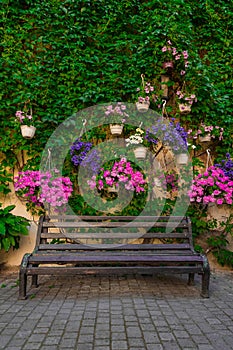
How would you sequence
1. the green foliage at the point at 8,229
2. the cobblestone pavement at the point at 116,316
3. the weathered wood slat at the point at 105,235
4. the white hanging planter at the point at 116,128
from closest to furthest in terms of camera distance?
the cobblestone pavement at the point at 116,316 → the weathered wood slat at the point at 105,235 → the green foliage at the point at 8,229 → the white hanging planter at the point at 116,128

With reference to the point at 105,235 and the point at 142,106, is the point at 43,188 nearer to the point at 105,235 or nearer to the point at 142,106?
the point at 105,235

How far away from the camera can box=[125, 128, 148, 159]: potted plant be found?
435cm

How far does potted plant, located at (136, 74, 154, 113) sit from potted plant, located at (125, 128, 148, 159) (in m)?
0.36

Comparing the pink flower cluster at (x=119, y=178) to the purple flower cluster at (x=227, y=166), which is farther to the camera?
the purple flower cluster at (x=227, y=166)

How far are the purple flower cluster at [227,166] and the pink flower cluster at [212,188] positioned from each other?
76mm

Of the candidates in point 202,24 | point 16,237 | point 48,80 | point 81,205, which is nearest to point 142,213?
point 81,205

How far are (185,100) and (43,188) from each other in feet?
8.82

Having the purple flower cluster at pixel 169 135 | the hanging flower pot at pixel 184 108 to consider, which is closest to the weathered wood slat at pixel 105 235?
the purple flower cluster at pixel 169 135

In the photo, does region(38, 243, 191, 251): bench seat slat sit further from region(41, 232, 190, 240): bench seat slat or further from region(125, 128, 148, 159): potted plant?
region(125, 128, 148, 159): potted plant

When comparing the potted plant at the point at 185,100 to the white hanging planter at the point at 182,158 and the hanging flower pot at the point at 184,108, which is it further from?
the white hanging planter at the point at 182,158

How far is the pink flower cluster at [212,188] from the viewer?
14.4ft

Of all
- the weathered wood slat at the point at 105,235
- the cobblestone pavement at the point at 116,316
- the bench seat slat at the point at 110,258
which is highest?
the weathered wood slat at the point at 105,235

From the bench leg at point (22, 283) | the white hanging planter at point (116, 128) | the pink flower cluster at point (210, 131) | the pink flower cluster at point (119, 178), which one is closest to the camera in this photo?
the bench leg at point (22, 283)

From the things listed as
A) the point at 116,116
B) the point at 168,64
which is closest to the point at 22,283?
the point at 116,116
